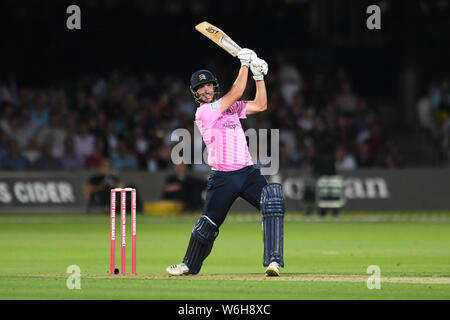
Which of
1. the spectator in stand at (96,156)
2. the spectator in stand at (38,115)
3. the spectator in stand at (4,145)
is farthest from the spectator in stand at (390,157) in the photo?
the spectator in stand at (4,145)

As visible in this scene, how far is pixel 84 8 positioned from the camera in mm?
32438

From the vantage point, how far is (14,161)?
2809 cm

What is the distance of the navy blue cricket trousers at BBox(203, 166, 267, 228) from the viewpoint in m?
12.9

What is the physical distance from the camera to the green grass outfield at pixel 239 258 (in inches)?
452

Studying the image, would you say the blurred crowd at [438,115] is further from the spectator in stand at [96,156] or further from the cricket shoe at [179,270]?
the cricket shoe at [179,270]

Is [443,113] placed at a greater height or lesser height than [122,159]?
greater

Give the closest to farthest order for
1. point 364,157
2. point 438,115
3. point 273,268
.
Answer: point 273,268, point 364,157, point 438,115

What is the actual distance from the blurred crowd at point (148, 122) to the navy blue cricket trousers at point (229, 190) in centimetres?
1470

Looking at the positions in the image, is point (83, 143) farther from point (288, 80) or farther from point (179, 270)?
point (179, 270)

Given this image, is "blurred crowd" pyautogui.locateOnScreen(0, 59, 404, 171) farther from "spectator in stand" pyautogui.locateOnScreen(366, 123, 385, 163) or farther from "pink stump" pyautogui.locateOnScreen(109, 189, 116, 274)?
"pink stump" pyautogui.locateOnScreen(109, 189, 116, 274)

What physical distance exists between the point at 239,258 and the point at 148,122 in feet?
45.9

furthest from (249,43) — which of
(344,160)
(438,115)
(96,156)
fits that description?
(96,156)

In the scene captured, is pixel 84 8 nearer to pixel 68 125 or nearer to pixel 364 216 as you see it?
pixel 68 125
